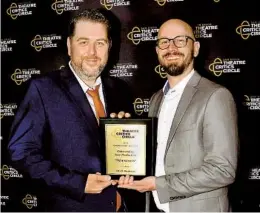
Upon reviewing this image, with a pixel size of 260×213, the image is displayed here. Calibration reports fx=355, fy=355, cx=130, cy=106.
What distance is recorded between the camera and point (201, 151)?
85.1 inches

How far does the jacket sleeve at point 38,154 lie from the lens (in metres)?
2.48

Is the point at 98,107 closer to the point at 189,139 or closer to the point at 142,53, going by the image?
the point at 142,53

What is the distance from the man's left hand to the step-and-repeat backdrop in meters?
0.34

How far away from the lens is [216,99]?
2.07 m

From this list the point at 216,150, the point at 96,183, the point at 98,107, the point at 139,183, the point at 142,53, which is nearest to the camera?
the point at 216,150

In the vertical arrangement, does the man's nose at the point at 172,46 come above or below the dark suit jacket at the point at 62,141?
above

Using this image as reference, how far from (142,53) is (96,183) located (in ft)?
3.49

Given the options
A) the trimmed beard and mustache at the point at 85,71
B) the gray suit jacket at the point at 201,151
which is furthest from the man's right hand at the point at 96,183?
the trimmed beard and mustache at the point at 85,71

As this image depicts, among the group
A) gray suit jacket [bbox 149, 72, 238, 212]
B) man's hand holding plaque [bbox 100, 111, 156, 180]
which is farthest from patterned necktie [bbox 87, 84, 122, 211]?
gray suit jacket [bbox 149, 72, 238, 212]

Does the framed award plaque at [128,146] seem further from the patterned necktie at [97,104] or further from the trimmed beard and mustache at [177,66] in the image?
the trimmed beard and mustache at [177,66]

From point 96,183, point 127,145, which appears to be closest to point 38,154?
point 96,183

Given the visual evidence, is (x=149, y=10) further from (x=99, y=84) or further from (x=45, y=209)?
(x=45, y=209)

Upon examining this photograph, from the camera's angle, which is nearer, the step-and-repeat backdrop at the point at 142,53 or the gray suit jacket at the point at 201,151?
the gray suit jacket at the point at 201,151

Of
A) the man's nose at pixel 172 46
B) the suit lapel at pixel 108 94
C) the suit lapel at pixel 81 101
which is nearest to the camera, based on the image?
the man's nose at pixel 172 46
